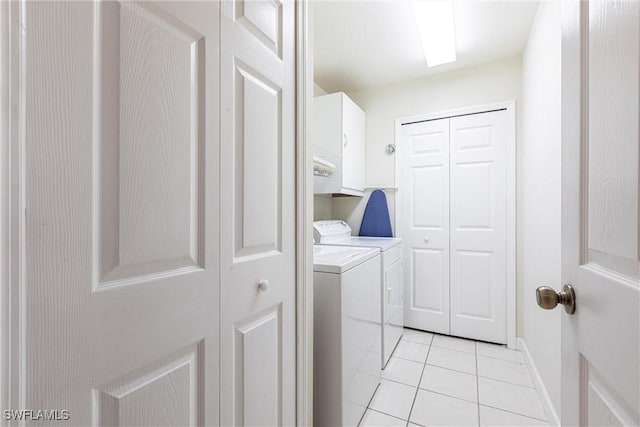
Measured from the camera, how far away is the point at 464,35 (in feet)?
7.18

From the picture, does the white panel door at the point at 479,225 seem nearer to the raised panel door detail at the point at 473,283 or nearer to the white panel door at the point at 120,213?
the raised panel door detail at the point at 473,283

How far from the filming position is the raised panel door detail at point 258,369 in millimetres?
862

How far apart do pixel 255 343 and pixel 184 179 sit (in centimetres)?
58

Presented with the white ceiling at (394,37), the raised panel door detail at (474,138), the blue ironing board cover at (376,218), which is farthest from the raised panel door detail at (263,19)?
the raised panel door detail at (474,138)

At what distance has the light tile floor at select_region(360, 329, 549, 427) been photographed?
164 cm

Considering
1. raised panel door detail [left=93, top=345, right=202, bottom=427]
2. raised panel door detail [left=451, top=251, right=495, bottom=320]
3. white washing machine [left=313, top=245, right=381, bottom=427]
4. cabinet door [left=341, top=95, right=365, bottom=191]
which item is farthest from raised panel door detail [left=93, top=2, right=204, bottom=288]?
raised panel door detail [left=451, top=251, right=495, bottom=320]

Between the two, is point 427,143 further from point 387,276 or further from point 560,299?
point 560,299

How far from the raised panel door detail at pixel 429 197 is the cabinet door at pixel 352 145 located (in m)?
0.57

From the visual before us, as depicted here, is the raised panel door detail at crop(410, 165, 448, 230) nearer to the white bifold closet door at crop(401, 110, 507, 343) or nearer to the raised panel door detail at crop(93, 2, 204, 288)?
the white bifold closet door at crop(401, 110, 507, 343)

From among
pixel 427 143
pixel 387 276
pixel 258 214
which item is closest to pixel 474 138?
pixel 427 143

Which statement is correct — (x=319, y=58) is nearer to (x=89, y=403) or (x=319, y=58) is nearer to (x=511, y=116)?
(x=511, y=116)

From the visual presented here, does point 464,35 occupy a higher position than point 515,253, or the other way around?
point 464,35

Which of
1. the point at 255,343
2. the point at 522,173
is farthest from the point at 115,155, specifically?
the point at 522,173

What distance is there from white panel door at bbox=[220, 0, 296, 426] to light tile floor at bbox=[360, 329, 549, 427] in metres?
1.01
